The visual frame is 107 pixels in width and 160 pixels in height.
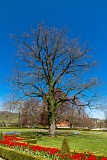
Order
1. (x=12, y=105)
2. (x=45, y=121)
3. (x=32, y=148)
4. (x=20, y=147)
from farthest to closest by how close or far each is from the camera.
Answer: (x=45, y=121) → (x=12, y=105) → (x=20, y=147) → (x=32, y=148)

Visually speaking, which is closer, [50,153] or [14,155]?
[50,153]

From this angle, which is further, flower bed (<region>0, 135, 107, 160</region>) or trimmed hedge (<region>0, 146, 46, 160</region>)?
trimmed hedge (<region>0, 146, 46, 160</region>)

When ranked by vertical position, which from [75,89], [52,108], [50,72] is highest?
[50,72]

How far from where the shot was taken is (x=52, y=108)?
31156 millimetres

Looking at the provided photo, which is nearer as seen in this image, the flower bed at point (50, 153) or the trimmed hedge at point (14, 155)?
the flower bed at point (50, 153)

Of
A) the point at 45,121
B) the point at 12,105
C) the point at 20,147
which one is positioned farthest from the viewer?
the point at 45,121

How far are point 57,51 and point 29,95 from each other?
20.4ft

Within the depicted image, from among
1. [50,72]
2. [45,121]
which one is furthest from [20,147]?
[45,121]

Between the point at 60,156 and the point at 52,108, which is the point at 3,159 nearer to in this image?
the point at 60,156

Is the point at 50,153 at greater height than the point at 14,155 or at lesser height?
greater

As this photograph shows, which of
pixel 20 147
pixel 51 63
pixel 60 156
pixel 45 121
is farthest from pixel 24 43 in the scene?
pixel 45 121

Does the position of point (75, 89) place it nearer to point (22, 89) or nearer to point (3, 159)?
point (22, 89)

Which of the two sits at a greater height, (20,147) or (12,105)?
(12,105)

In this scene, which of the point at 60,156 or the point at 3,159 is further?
the point at 3,159
